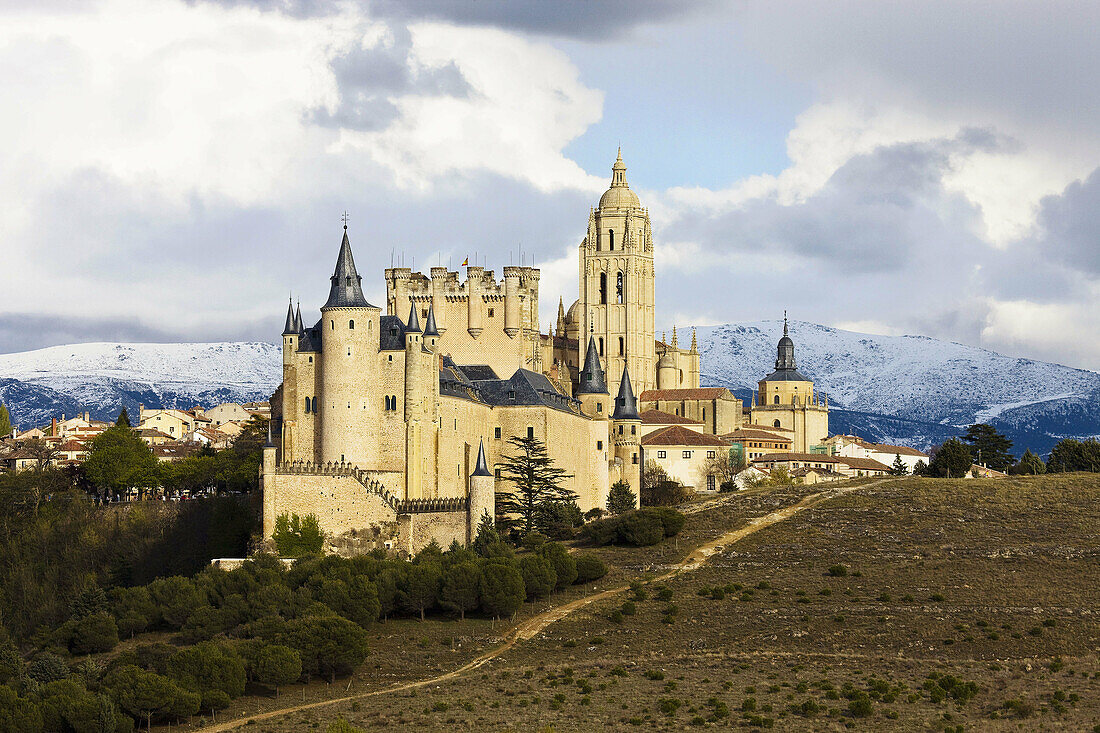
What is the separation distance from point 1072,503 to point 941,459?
2623 centimetres

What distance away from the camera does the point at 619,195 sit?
152875 mm

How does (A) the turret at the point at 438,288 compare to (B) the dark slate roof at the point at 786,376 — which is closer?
(A) the turret at the point at 438,288

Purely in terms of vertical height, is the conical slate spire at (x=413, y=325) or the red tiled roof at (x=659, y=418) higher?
the conical slate spire at (x=413, y=325)

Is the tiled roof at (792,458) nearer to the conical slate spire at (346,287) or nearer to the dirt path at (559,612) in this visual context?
the dirt path at (559,612)

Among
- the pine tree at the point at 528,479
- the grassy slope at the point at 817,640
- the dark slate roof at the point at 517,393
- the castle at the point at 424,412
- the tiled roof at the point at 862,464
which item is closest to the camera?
the grassy slope at the point at 817,640

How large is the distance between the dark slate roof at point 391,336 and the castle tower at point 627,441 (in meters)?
30.6

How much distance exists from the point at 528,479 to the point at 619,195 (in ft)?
205

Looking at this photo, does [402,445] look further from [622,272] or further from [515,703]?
[622,272]

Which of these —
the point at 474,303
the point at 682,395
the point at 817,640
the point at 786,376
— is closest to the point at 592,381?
the point at 474,303

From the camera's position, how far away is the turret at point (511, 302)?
378 feet

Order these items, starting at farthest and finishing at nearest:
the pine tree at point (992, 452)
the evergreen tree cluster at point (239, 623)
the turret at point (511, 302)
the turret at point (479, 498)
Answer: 1. the pine tree at point (992, 452)
2. the turret at point (511, 302)
3. the turret at point (479, 498)
4. the evergreen tree cluster at point (239, 623)

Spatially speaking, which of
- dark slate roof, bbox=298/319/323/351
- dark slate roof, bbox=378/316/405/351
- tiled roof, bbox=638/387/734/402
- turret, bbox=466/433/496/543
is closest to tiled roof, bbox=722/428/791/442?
tiled roof, bbox=638/387/734/402

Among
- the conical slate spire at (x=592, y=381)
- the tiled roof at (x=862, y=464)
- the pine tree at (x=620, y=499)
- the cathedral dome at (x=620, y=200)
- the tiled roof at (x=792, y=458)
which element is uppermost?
the cathedral dome at (x=620, y=200)

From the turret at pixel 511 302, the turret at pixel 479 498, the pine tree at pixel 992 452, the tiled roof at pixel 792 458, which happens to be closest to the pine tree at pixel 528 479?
the turret at pixel 479 498
